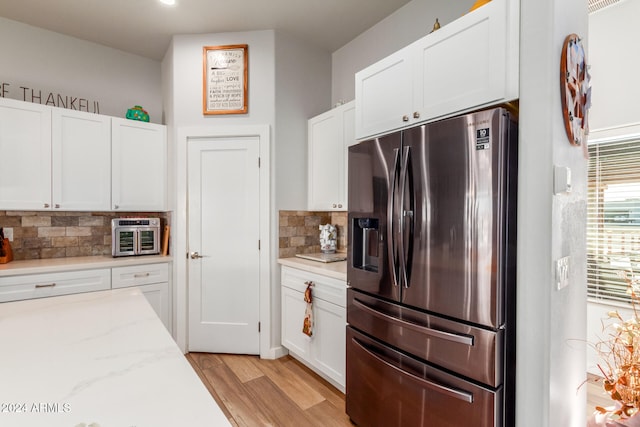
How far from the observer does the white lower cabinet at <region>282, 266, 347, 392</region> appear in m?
2.32

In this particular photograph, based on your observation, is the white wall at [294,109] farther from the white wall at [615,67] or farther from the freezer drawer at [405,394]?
the white wall at [615,67]

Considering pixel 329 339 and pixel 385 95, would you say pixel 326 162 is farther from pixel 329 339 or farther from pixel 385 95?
pixel 329 339

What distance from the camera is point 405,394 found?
162 centimetres

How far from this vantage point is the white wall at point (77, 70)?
2.88m

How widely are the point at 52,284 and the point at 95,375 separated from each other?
239 cm

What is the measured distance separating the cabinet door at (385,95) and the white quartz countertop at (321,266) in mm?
934

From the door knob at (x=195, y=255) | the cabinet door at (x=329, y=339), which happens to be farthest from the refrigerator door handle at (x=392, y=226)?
the door knob at (x=195, y=255)

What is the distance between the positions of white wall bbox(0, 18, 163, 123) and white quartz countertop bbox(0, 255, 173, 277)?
4.71 feet

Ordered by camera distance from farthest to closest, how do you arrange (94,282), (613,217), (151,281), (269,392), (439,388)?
1. (151,281)
2. (94,282)
3. (613,217)
4. (269,392)
5. (439,388)

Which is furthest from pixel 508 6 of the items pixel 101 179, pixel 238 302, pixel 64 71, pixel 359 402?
pixel 64 71

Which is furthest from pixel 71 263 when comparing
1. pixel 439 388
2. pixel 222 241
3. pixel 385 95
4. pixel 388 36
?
pixel 388 36

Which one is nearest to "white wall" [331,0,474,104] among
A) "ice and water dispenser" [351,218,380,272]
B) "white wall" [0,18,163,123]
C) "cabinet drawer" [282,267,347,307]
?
"ice and water dispenser" [351,218,380,272]

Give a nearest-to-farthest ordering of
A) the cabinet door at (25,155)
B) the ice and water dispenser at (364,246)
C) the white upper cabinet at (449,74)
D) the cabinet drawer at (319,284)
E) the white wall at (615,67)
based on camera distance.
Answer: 1. the white upper cabinet at (449,74)
2. the ice and water dispenser at (364,246)
3. the cabinet drawer at (319,284)
4. the white wall at (615,67)
5. the cabinet door at (25,155)

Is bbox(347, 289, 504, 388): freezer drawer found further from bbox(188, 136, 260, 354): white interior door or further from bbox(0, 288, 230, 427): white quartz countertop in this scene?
bbox(188, 136, 260, 354): white interior door
